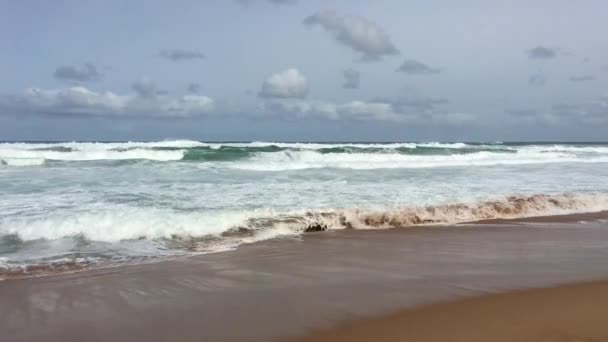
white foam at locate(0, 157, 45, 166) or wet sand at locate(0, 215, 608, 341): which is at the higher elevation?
white foam at locate(0, 157, 45, 166)

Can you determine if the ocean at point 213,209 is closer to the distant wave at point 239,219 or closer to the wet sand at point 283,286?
the distant wave at point 239,219

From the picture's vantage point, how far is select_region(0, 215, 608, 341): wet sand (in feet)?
11.1

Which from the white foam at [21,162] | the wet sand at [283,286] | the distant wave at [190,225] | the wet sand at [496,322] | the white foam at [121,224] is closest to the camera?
the wet sand at [496,322]

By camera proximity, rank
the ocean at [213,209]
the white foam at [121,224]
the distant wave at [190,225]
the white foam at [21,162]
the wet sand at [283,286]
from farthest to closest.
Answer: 1. the white foam at [21,162]
2. the white foam at [121,224]
3. the ocean at [213,209]
4. the distant wave at [190,225]
5. the wet sand at [283,286]

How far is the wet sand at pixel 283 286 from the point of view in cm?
338

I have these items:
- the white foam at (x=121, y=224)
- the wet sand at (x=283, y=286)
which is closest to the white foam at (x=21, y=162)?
the white foam at (x=121, y=224)

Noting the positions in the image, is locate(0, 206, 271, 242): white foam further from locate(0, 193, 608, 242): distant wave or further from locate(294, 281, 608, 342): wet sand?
locate(294, 281, 608, 342): wet sand

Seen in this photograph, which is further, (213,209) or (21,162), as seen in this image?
(21,162)

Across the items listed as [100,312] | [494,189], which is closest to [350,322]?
[100,312]

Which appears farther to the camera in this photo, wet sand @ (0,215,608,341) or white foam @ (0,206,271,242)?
white foam @ (0,206,271,242)

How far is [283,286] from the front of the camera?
14.2 feet

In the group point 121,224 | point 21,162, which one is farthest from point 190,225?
point 21,162

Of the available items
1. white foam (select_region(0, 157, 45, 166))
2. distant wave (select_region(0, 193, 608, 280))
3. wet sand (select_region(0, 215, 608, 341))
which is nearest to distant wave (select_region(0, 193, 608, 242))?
distant wave (select_region(0, 193, 608, 280))

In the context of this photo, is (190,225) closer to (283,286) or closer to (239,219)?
(239,219)
